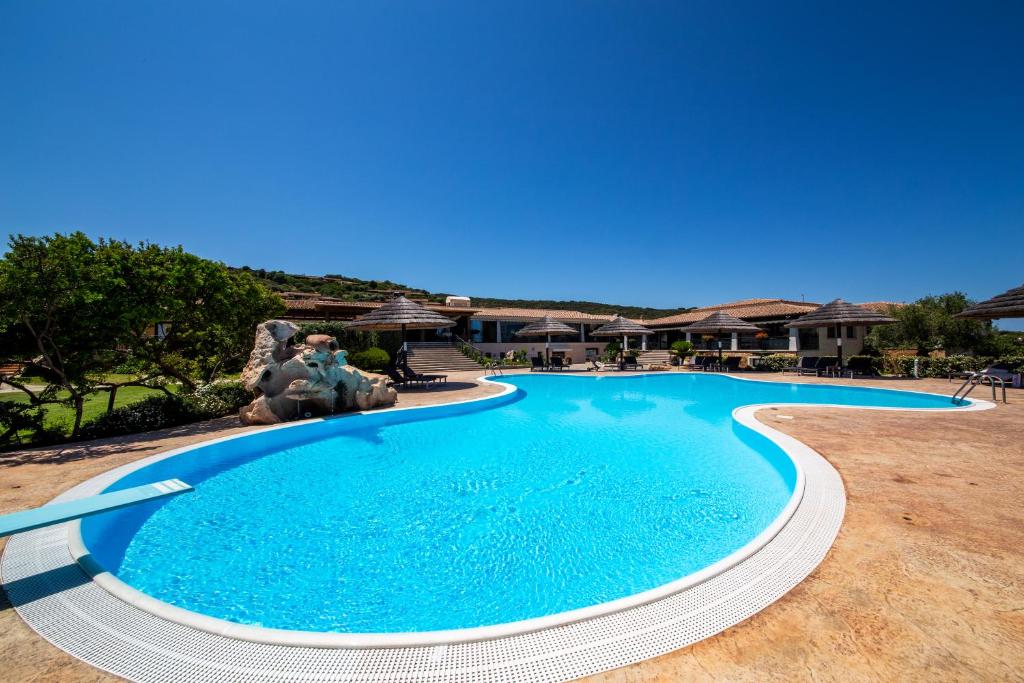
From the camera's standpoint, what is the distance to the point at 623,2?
10.8 metres

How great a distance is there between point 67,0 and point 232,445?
357 inches

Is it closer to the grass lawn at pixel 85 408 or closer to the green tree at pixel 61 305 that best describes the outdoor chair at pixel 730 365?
the green tree at pixel 61 305

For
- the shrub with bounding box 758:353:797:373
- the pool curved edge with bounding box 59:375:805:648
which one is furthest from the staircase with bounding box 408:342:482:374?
the pool curved edge with bounding box 59:375:805:648

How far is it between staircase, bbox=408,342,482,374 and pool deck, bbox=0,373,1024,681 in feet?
49.5

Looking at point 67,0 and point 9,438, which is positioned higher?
point 67,0

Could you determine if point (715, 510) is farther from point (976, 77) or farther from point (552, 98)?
point (976, 77)

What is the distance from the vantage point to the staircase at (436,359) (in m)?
20.4

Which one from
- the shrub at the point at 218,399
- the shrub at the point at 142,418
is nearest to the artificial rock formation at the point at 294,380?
the shrub at the point at 218,399

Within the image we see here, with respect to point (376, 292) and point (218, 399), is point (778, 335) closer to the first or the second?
point (218, 399)

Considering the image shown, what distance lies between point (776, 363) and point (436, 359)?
55.8 feet

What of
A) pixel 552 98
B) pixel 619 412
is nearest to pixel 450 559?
pixel 619 412

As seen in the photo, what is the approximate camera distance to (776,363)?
19.1m

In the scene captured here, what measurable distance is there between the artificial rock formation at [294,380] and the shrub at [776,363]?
18555mm

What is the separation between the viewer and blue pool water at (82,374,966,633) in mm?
3162
